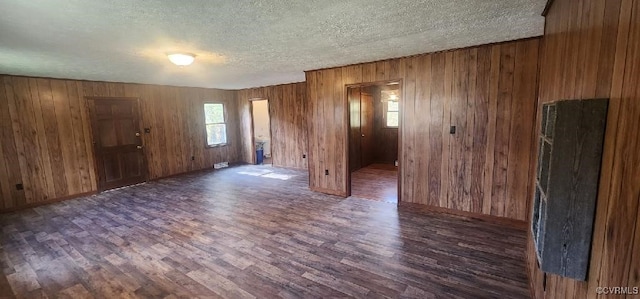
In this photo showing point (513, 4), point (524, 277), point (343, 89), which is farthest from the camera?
point (343, 89)

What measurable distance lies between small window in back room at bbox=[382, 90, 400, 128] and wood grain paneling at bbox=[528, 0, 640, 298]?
5.78m

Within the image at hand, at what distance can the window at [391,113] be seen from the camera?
7.13 m

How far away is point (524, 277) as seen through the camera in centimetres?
229

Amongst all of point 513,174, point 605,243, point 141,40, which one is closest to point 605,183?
point 605,243

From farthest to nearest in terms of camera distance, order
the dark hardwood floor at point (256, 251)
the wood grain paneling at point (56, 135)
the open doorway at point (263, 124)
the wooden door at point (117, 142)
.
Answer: the open doorway at point (263, 124), the wooden door at point (117, 142), the wood grain paneling at point (56, 135), the dark hardwood floor at point (256, 251)

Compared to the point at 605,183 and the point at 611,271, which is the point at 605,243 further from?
the point at 605,183

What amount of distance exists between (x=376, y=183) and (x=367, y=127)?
206 cm

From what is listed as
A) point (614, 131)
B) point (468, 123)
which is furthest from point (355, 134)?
point (614, 131)

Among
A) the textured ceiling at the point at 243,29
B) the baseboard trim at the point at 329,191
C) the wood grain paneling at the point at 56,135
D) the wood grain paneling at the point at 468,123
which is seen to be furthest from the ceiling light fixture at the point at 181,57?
the wood grain paneling at the point at 56,135

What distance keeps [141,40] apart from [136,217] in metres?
2.61

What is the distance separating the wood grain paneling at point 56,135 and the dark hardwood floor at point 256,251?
0.55 m
